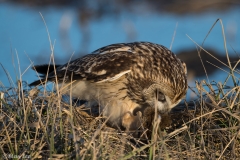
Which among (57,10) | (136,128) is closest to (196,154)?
(136,128)

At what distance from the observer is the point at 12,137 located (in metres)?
3.85

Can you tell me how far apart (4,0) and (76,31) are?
8.84 feet

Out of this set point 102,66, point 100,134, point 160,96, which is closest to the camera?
point 100,134

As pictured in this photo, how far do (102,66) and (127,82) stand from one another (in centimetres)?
25

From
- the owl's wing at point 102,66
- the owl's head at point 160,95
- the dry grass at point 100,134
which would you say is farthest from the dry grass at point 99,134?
the owl's wing at point 102,66

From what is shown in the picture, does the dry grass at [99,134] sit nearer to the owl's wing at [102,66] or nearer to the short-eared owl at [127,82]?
the short-eared owl at [127,82]

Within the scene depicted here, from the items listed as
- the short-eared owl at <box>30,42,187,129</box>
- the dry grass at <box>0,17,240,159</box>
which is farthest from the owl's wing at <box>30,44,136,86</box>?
the dry grass at <box>0,17,240,159</box>

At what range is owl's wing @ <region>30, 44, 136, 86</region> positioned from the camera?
501cm

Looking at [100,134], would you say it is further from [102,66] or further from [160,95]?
[102,66]

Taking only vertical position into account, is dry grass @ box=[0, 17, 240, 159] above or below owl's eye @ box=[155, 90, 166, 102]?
above

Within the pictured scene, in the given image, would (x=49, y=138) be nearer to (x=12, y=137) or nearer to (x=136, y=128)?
(x=12, y=137)

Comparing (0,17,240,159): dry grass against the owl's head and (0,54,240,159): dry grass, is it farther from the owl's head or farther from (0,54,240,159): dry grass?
the owl's head

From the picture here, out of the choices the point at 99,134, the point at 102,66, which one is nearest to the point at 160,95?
the point at 102,66

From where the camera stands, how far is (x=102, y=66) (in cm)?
510
